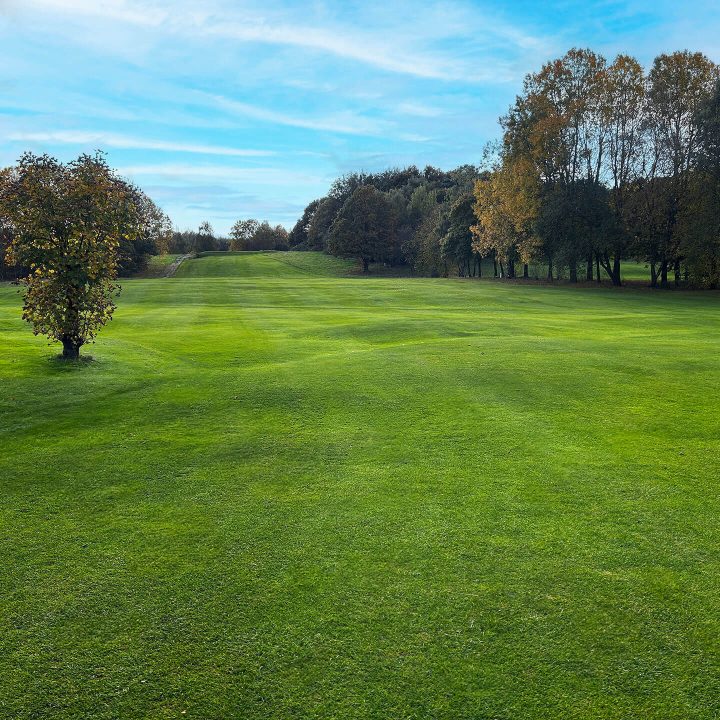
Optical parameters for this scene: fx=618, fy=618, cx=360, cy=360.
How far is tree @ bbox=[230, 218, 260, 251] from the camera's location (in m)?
133

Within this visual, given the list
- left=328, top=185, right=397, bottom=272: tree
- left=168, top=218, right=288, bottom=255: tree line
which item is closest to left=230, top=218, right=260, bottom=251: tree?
left=168, top=218, right=288, bottom=255: tree line

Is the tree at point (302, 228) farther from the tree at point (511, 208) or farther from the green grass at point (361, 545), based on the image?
the green grass at point (361, 545)

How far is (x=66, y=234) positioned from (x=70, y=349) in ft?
9.23

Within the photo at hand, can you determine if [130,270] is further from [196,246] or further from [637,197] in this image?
[637,197]

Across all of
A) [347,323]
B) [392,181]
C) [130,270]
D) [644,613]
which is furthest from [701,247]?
[392,181]

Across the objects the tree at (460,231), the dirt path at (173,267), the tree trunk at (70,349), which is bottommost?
the tree trunk at (70,349)

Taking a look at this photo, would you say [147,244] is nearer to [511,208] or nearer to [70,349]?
[511,208]

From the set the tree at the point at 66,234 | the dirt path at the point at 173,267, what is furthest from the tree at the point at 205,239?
the tree at the point at 66,234

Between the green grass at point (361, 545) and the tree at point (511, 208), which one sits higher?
the tree at point (511, 208)

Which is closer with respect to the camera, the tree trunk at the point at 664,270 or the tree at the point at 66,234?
the tree at the point at 66,234

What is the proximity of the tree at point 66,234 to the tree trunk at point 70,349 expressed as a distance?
23mm

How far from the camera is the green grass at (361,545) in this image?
13.2 ft

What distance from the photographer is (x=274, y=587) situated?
16.7 feet

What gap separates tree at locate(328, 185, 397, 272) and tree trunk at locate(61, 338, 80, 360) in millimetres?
71936
